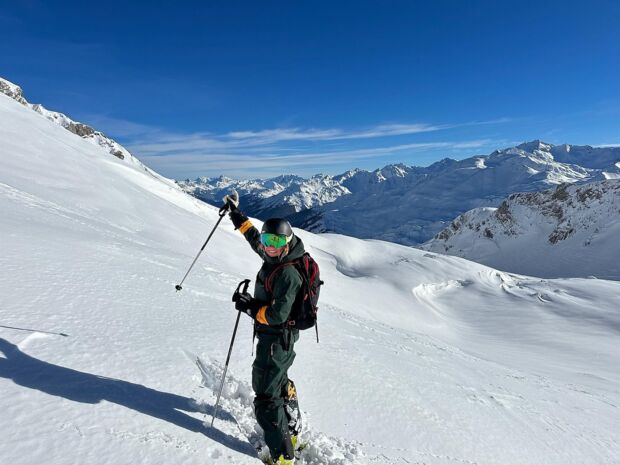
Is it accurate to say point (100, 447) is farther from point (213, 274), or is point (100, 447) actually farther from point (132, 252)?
point (213, 274)

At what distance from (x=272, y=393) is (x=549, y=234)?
108 meters

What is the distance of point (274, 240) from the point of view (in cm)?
425

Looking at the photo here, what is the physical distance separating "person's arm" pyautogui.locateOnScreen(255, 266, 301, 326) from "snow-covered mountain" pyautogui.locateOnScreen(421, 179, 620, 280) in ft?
269

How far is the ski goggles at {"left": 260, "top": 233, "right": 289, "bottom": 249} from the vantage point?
13.9 feet

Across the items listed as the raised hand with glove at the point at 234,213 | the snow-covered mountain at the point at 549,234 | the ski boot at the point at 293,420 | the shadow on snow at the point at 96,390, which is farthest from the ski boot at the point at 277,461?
the snow-covered mountain at the point at 549,234

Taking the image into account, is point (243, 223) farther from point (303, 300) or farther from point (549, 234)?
point (549, 234)

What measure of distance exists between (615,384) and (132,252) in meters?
15.4

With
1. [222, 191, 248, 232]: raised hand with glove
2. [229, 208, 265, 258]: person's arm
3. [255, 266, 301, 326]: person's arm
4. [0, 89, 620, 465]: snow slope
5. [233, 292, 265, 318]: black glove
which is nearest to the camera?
[0, 89, 620, 465]: snow slope

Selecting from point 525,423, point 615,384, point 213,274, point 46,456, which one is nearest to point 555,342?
point 615,384

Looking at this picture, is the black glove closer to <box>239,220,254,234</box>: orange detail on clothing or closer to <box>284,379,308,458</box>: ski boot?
<box>284,379,308,458</box>: ski boot

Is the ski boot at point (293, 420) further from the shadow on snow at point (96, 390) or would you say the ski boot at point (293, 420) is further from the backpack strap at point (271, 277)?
the backpack strap at point (271, 277)

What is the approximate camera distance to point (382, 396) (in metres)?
5.98

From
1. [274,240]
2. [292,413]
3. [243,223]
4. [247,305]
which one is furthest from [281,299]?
[243,223]

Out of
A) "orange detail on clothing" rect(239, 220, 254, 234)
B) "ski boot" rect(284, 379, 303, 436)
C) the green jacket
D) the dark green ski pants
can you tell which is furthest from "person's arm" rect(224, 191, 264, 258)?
"ski boot" rect(284, 379, 303, 436)
